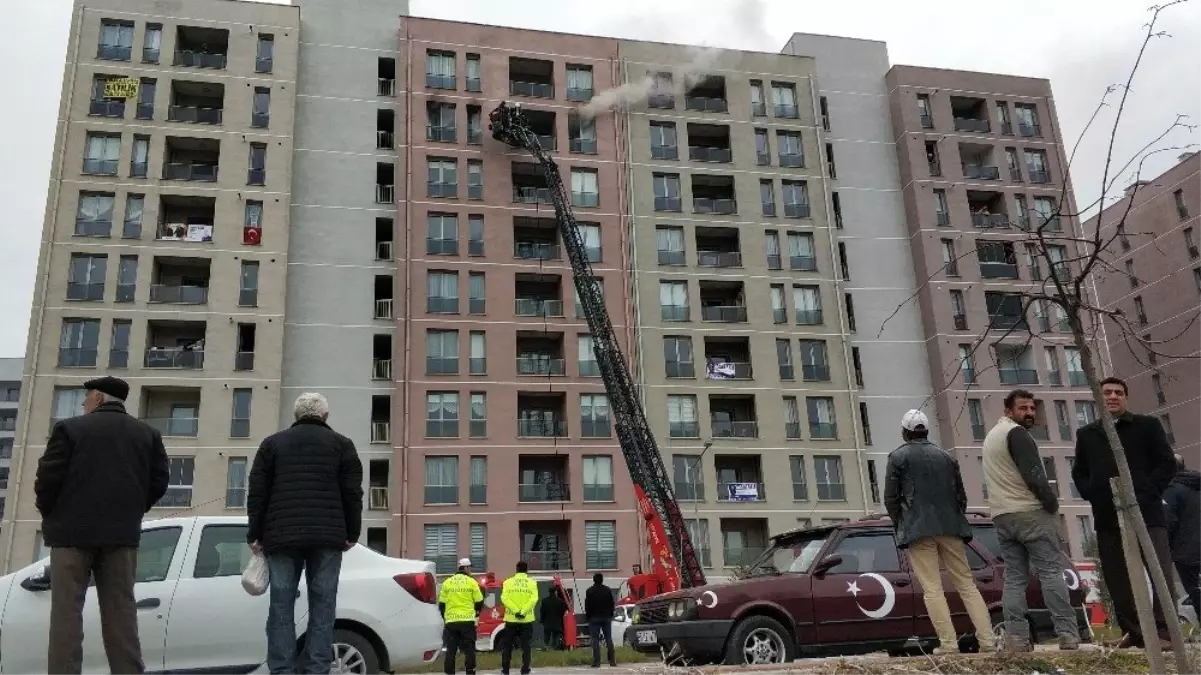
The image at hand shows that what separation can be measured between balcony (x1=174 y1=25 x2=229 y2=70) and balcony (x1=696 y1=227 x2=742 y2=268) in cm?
2422

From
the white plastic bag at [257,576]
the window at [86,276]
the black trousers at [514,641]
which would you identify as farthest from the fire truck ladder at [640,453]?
the window at [86,276]

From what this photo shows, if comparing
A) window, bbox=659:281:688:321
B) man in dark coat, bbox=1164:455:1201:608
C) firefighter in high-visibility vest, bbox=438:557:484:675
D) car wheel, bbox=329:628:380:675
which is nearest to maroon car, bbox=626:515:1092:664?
man in dark coat, bbox=1164:455:1201:608

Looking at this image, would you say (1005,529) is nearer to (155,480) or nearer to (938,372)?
(155,480)

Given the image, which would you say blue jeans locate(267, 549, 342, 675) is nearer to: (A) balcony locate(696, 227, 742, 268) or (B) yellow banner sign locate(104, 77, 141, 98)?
(A) balcony locate(696, 227, 742, 268)

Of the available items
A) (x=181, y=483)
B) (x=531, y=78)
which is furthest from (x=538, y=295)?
(x=181, y=483)

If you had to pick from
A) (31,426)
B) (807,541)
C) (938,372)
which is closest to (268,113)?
(31,426)

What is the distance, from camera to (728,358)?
159 ft

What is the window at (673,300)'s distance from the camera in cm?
4744

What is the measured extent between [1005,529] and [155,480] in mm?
6813

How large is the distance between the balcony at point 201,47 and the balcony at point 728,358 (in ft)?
91.3

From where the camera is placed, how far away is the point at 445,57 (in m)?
48.8

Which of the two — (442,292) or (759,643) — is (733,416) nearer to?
(442,292)

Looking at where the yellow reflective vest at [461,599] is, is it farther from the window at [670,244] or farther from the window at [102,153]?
the window at [102,153]

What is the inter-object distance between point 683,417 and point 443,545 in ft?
42.7
